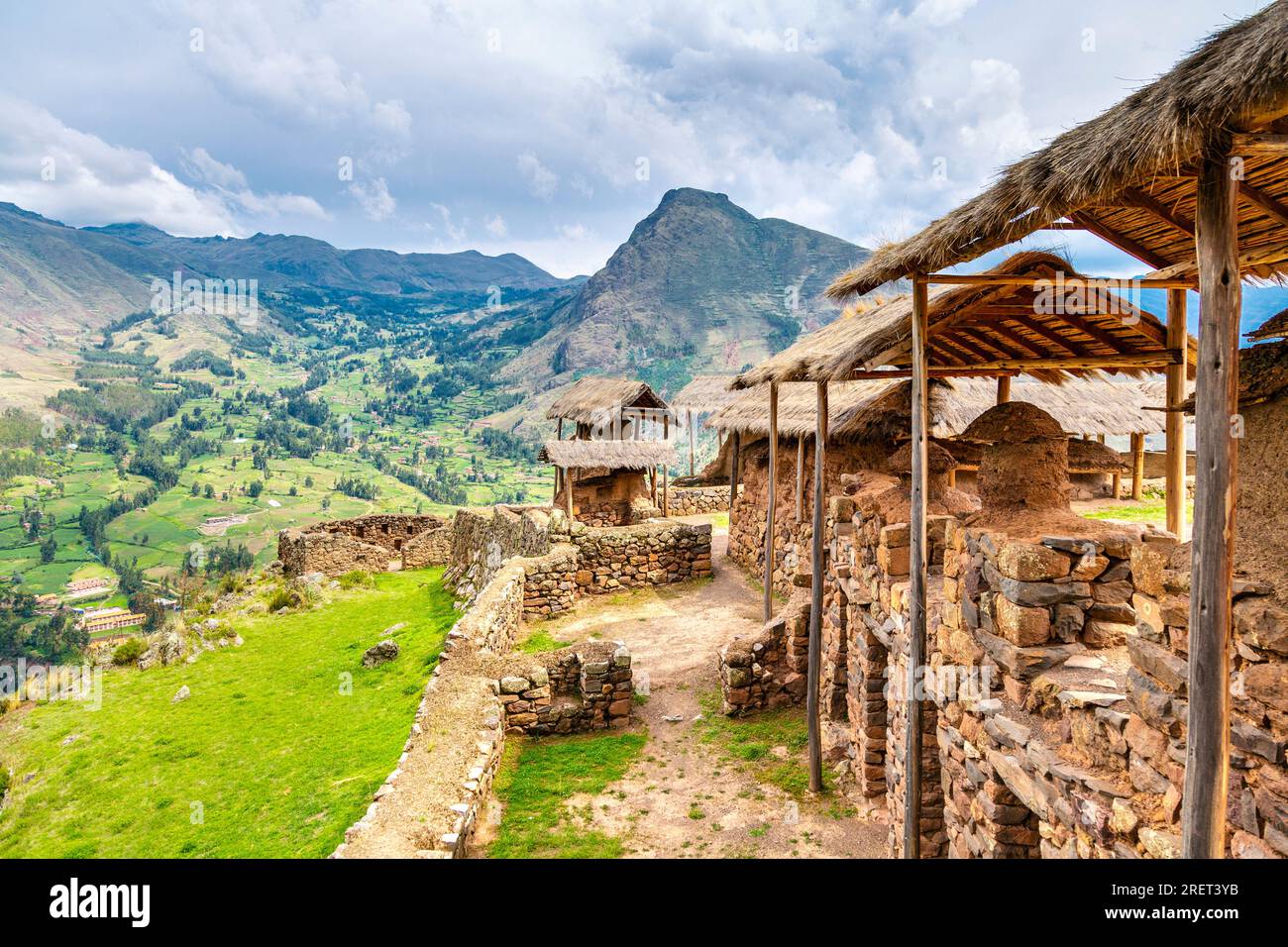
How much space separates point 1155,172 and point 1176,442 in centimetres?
453

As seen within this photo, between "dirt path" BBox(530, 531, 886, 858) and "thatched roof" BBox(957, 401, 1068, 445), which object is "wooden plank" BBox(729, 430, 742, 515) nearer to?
"dirt path" BBox(530, 531, 886, 858)

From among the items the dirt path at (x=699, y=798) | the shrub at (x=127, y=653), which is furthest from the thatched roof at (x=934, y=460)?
the shrub at (x=127, y=653)

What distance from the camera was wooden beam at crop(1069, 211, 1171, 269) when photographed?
15.7ft

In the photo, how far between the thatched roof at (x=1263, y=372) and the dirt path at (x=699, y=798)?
526 cm

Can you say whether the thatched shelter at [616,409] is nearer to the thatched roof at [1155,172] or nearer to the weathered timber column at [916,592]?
the weathered timber column at [916,592]

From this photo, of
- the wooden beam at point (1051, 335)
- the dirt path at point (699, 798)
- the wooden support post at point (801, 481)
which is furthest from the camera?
the wooden support post at point (801, 481)

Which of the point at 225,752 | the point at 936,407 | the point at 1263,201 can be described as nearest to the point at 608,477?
the point at 936,407

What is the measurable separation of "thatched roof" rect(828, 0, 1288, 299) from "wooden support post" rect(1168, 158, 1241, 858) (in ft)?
1.00

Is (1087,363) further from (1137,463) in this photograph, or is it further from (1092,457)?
(1137,463)

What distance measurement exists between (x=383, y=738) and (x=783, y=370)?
729 cm

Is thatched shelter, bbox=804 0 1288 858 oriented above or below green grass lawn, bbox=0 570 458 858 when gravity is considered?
above

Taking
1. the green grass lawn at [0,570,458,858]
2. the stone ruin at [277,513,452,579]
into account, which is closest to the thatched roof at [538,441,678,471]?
the stone ruin at [277,513,452,579]

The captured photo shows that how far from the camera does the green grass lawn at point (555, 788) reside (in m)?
6.40

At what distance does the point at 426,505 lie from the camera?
7131cm
